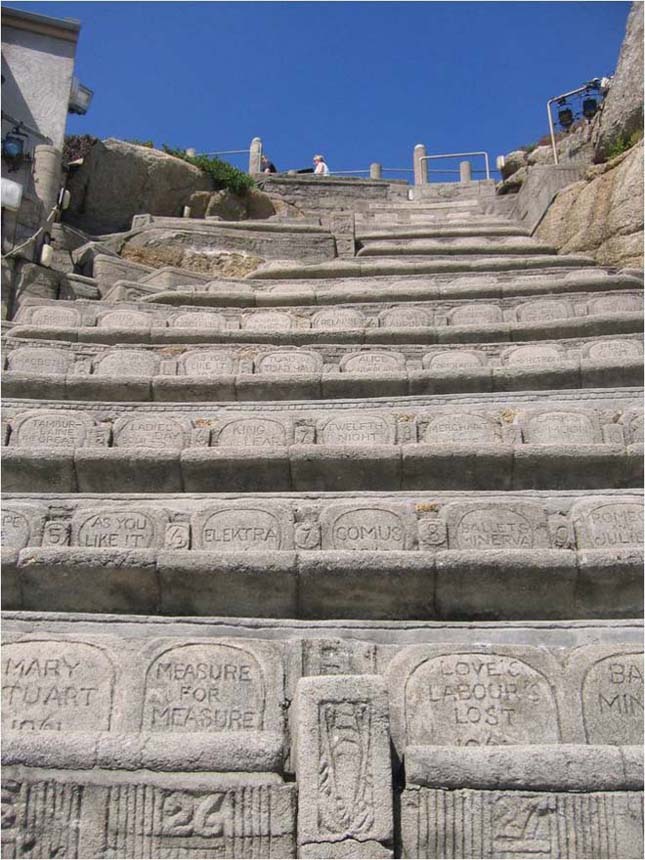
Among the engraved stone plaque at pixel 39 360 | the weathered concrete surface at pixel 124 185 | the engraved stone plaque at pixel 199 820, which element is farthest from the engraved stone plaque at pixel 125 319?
the weathered concrete surface at pixel 124 185

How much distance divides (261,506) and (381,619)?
1.19 metres

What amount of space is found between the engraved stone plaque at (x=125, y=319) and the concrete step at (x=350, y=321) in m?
0.01

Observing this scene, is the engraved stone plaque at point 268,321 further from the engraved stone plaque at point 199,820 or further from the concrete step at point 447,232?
the engraved stone plaque at point 199,820

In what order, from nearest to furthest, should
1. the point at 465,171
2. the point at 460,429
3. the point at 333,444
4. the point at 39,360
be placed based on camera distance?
the point at 333,444
the point at 460,429
the point at 39,360
the point at 465,171

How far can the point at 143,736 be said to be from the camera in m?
3.62

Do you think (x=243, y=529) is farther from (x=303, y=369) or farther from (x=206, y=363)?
(x=206, y=363)

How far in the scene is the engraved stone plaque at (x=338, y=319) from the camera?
10320 mm

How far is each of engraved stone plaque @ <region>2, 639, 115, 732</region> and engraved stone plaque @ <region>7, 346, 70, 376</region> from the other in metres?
4.42

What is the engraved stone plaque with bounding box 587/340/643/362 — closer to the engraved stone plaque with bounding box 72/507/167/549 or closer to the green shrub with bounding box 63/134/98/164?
the engraved stone plaque with bounding box 72/507/167/549

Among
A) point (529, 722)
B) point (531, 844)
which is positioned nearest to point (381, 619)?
point (529, 722)

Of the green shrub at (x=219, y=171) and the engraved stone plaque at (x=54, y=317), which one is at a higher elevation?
the green shrub at (x=219, y=171)

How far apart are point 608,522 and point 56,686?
130 inches

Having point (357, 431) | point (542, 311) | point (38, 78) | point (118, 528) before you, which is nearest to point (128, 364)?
point (357, 431)

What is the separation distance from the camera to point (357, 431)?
679cm
